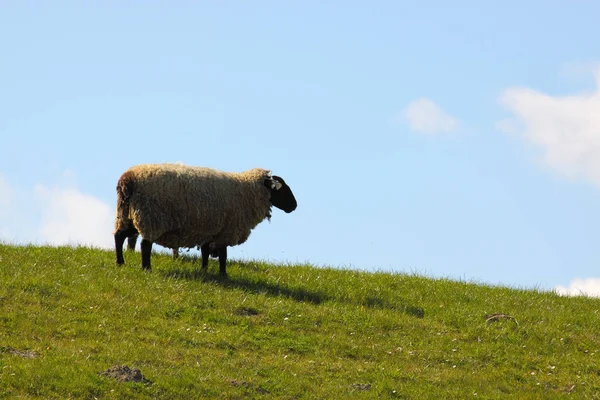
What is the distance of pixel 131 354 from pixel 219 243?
7007 millimetres

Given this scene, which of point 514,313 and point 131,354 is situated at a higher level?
point 514,313

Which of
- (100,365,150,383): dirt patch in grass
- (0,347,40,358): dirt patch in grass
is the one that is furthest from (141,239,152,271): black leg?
(100,365,150,383): dirt patch in grass

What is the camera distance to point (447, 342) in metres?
18.7

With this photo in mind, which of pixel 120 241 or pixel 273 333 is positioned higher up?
pixel 120 241

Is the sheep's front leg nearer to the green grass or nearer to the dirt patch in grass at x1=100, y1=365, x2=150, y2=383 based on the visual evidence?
the green grass

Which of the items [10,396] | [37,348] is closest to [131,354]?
[37,348]

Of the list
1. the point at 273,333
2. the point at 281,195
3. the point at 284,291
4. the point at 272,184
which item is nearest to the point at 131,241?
the point at 272,184

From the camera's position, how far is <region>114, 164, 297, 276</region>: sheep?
20984 mm

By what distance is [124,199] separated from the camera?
21172mm

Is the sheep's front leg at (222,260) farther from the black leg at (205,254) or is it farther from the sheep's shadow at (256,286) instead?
the black leg at (205,254)

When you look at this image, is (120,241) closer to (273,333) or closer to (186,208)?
(186,208)

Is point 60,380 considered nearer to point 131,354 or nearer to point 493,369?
point 131,354

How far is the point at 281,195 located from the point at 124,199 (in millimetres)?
4600

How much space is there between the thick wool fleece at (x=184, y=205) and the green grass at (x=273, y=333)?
3.09ft
